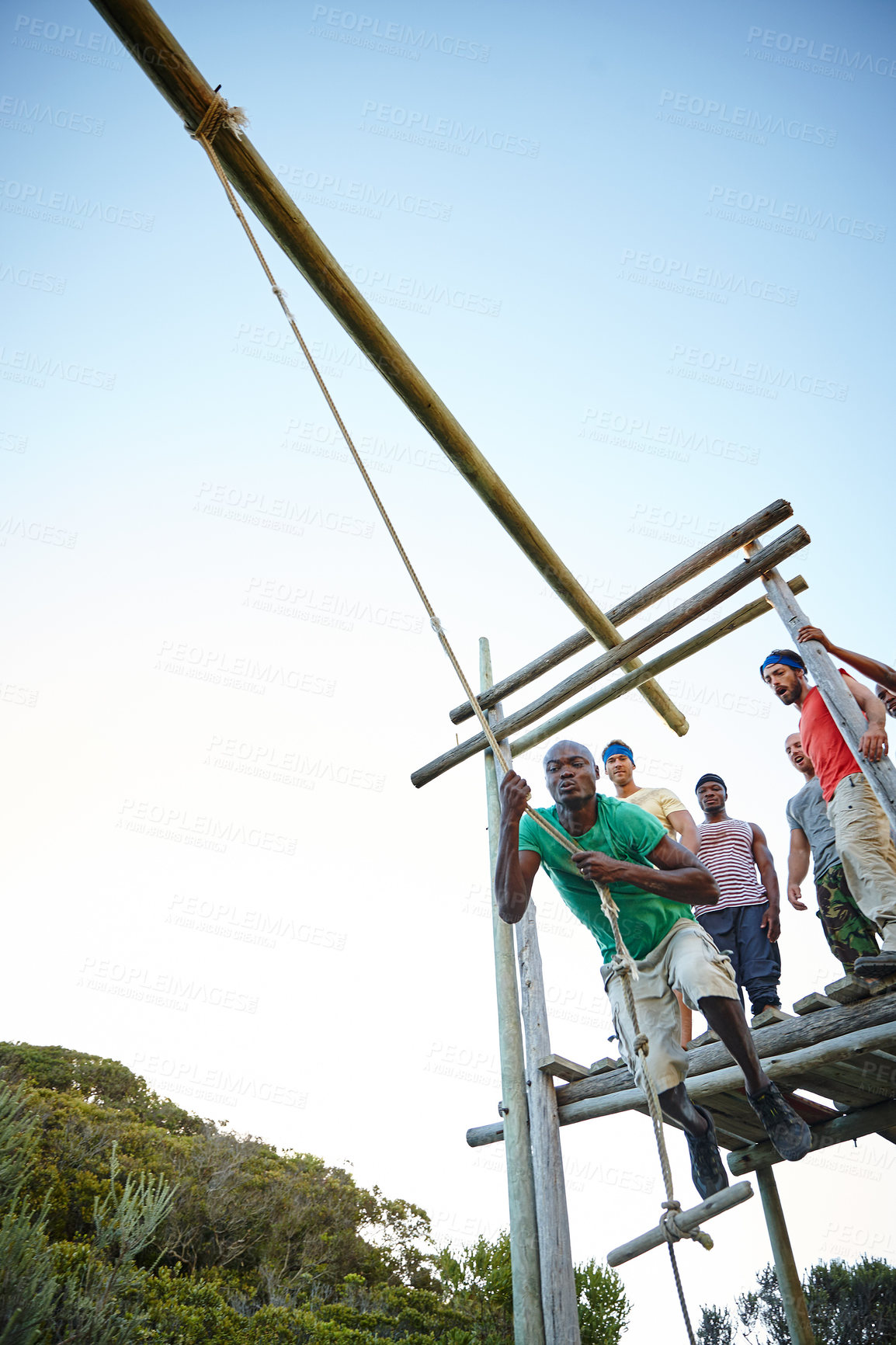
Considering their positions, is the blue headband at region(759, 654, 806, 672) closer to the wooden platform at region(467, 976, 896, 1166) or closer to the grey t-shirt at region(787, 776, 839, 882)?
the grey t-shirt at region(787, 776, 839, 882)

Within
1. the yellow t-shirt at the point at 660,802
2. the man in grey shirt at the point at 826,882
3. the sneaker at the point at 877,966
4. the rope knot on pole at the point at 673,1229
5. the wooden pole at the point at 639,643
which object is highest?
the wooden pole at the point at 639,643

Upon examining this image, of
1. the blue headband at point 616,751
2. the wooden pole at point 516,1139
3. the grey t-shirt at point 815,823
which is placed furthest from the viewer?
the blue headband at point 616,751

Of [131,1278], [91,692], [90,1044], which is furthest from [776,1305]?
[91,692]

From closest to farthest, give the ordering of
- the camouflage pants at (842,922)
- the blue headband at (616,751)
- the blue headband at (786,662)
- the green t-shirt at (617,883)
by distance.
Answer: the green t-shirt at (617,883) < the camouflage pants at (842,922) < the blue headband at (786,662) < the blue headband at (616,751)

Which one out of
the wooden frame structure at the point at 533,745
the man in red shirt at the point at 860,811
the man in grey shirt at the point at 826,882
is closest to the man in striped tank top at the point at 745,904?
the man in grey shirt at the point at 826,882

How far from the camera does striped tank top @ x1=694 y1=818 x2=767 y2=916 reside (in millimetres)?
4496

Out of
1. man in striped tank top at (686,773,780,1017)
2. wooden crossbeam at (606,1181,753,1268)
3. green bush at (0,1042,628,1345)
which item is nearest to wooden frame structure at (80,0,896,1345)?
man in striped tank top at (686,773,780,1017)

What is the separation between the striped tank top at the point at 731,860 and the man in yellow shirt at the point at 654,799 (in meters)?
→ 0.14

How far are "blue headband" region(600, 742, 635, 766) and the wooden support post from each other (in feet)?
8.94

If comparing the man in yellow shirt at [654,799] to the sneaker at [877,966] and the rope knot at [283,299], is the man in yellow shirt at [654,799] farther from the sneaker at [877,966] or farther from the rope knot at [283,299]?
the rope knot at [283,299]

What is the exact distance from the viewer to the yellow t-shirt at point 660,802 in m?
4.73

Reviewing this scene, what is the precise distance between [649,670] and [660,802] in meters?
1.04

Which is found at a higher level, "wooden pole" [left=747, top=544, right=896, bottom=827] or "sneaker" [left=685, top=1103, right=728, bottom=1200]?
"wooden pole" [left=747, top=544, right=896, bottom=827]

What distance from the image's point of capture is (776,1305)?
10438 mm
